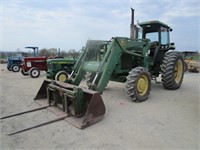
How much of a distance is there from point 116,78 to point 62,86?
6.58 ft

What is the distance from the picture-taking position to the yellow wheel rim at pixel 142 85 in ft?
16.4

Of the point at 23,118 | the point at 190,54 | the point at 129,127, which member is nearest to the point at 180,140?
the point at 129,127

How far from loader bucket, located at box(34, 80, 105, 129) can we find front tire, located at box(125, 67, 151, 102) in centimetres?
129

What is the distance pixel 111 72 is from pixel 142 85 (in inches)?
39.9

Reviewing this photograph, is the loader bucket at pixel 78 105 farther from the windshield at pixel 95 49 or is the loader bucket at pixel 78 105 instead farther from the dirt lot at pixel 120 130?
the windshield at pixel 95 49

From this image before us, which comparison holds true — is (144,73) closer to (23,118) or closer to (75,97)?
(75,97)

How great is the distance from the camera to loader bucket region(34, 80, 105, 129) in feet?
11.5

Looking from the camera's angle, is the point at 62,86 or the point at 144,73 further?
the point at 144,73

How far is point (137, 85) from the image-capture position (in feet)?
16.1

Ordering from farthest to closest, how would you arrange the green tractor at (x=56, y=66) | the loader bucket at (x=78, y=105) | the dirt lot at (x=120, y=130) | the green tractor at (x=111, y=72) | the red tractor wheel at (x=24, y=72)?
the red tractor wheel at (x=24, y=72) < the green tractor at (x=56, y=66) < the green tractor at (x=111, y=72) < the loader bucket at (x=78, y=105) < the dirt lot at (x=120, y=130)

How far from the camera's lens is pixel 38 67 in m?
11.4

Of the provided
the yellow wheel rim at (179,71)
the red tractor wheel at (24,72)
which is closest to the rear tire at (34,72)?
the red tractor wheel at (24,72)

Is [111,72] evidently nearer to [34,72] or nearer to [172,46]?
[172,46]

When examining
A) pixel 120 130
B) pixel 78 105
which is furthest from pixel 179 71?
pixel 78 105
